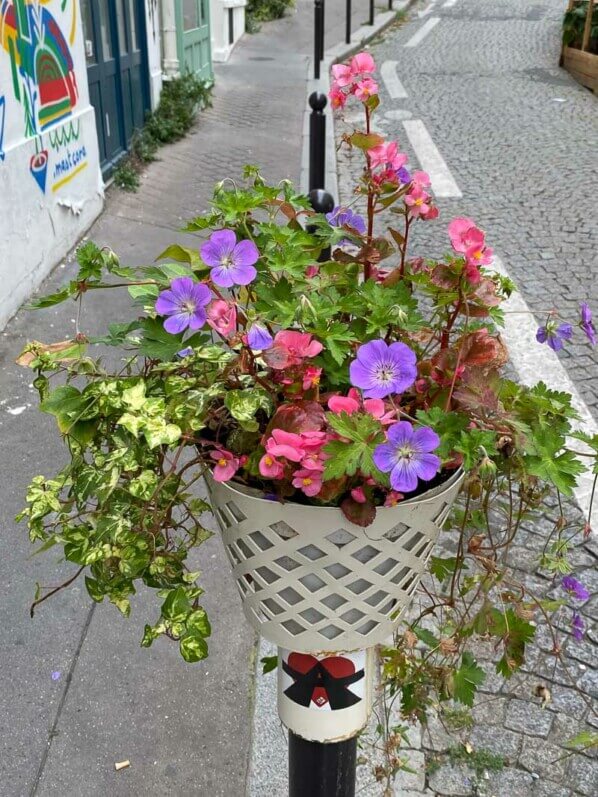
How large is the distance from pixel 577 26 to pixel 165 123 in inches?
270

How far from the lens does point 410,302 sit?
1042mm

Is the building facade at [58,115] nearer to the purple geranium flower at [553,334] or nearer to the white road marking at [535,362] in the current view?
the white road marking at [535,362]

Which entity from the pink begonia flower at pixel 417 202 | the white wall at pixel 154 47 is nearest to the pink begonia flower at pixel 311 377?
the pink begonia flower at pixel 417 202

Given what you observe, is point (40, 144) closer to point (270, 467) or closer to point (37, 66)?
point (37, 66)

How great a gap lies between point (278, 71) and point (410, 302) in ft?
40.5

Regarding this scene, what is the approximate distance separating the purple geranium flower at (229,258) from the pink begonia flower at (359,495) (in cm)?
28

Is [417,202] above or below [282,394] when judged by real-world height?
above

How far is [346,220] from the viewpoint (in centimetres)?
125

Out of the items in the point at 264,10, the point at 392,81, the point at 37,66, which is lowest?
the point at 392,81

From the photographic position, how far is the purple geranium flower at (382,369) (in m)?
0.89

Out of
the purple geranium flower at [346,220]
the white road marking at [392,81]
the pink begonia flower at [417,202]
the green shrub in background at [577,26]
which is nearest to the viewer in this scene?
the pink begonia flower at [417,202]

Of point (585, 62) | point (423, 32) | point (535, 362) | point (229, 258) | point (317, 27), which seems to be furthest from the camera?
point (423, 32)

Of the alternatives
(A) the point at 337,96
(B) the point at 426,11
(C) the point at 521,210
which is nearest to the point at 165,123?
(C) the point at 521,210

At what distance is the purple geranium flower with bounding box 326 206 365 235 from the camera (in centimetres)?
123
